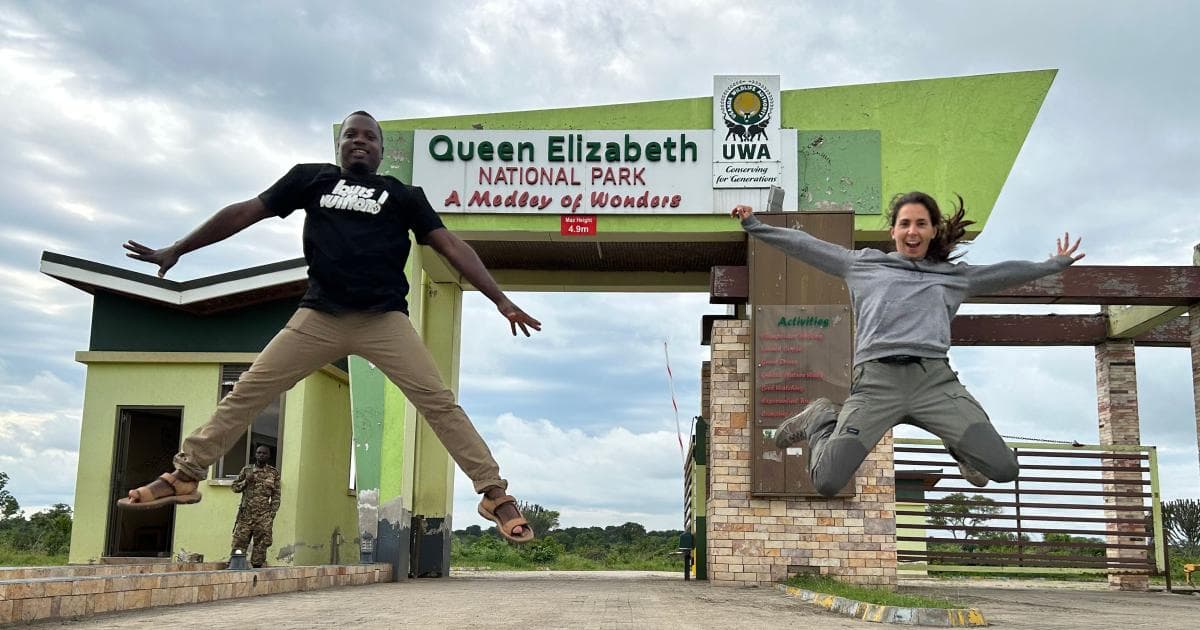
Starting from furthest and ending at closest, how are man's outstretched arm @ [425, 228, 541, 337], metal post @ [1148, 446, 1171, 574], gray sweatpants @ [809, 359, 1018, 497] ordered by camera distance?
metal post @ [1148, 446, 1171, 574], gray sweatpants @ [809, 359, 1018, 497], man's outstretched arm @ [425, 228, 541, 337]

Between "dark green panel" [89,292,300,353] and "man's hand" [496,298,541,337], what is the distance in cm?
1252

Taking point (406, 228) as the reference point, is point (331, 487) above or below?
below

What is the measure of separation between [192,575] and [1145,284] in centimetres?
1231

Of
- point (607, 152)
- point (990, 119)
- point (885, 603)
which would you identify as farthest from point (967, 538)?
point (885, 603)

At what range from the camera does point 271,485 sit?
1353 cm

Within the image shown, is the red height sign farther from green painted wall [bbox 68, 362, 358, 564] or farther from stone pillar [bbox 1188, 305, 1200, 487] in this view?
stone pillar [bbox 1188, 305, 1200, 487]

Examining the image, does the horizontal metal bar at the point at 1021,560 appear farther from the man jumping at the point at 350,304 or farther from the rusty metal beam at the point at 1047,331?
the man jumping at the point at 350,304

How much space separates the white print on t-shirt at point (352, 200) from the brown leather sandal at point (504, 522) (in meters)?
1.48

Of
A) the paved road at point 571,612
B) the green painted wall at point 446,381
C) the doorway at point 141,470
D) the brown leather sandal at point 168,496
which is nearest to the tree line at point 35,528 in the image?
the doorway at point 141,470

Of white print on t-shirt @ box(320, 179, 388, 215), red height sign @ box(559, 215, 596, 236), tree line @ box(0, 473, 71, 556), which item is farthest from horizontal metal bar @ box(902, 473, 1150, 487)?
tree line @ box(0, 473, 71, 556)

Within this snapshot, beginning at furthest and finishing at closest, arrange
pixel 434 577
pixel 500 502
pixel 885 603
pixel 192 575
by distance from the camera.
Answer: pixel 434 577 → pixel 192 575 → pixel 885 603 → pixel 500 502

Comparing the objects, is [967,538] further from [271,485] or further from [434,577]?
[271,485]

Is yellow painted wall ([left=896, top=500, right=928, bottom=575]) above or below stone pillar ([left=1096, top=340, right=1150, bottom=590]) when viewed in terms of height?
below

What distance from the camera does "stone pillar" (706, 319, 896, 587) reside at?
1350 cm
